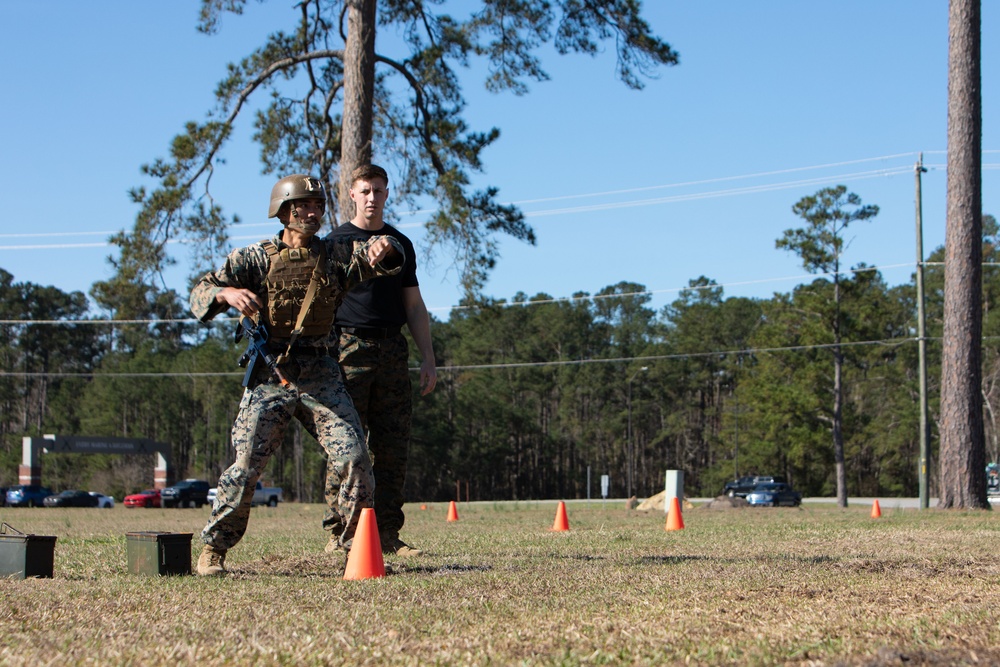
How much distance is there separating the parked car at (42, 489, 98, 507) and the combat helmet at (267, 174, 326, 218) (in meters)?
46.3

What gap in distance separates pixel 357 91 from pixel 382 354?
420 inches

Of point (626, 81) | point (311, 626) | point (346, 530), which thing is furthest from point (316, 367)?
point (626, 81)

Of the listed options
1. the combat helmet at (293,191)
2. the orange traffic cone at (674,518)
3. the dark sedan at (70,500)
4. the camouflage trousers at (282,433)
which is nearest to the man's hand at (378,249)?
the combat helmet at (293,191)

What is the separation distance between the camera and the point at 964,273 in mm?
18125

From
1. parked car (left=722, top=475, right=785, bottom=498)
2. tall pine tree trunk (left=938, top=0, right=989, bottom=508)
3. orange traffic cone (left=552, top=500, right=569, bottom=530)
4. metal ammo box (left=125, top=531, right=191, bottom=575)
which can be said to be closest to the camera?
metal ammo box (left=125, top=531, right=191, bottom=575)

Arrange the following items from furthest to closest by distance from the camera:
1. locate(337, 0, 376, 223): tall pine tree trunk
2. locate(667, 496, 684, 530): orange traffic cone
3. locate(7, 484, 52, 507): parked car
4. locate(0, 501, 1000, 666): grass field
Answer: locate(7, 484, 52, 507): parked car → locate(337, 0, 376, 223): tall pine tree trunk → locate(667, 496, 684, 530): orange traffic cone → locate(0, 501, 1000, 666): grass field

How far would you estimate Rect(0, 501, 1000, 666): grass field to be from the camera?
376 centimetres

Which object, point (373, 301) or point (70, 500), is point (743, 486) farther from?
point (373, 301)

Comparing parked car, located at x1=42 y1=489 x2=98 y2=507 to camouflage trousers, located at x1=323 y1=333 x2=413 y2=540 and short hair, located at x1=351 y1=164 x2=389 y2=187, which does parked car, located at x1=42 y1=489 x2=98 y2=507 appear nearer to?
camouflage trousers, located at x1=323 y1=333 x2=413 y2=540

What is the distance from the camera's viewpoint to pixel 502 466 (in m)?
96.9

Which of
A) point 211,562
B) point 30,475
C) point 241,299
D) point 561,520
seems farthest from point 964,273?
point 30,475

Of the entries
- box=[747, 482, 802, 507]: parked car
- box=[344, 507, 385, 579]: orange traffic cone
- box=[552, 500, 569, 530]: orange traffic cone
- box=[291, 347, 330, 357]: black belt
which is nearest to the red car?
box=[747, 482, 802, 507]: parked car

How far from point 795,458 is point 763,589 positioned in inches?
2703

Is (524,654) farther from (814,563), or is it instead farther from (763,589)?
(814,563)
